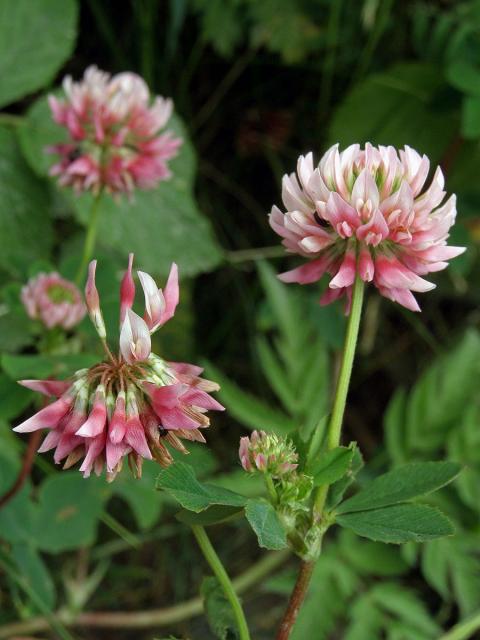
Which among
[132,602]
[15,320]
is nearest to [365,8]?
[15,320]

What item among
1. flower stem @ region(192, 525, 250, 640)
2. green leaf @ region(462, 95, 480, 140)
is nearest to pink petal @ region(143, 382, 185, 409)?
flower stem @ region(192, 525, 250, 640)

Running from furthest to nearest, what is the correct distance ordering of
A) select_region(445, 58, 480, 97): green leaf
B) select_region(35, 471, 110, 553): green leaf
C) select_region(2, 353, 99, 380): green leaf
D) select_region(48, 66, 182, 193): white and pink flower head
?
select_region(445, 58, 480, 97): green leaf
select_region(35, 471, 110, 553): green leaf
select_region(48, 66, 182, 193): white and pink flower head
select_region(2, 353, 99, 380): green leaf

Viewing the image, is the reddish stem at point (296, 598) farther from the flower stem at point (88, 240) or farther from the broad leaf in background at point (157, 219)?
the broad leaf in background at point (157, 219)

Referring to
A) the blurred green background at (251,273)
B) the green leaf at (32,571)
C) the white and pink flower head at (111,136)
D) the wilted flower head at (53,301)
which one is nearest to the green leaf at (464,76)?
the blurred green background at (251,273)

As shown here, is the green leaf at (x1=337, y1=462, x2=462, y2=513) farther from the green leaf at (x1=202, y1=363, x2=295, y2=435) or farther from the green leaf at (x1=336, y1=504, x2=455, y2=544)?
the green leaf at (x1=202, y1=363, x2=295, y2=435)

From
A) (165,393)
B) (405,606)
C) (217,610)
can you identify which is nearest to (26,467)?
(217,610)

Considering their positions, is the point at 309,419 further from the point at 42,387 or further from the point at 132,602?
the point at 42,387
